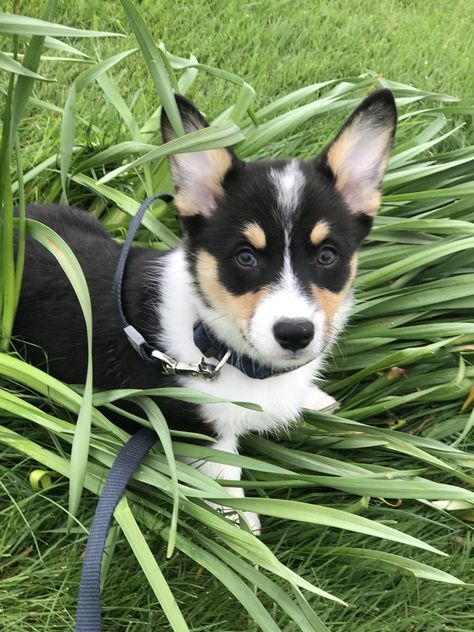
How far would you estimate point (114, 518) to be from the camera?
204 cm

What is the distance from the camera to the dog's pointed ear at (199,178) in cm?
223

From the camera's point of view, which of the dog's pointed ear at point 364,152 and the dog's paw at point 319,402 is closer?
the dog's pointed ear at point 364,152

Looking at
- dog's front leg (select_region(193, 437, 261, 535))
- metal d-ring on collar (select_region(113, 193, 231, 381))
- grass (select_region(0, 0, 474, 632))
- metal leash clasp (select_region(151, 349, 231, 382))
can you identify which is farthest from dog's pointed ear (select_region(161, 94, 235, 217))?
dog's front leg (select_region(193, 437, 261, 535))

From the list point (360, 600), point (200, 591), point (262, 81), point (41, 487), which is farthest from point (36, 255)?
point (262, 81)

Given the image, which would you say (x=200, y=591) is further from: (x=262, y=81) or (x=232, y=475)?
(x=262, y=81)

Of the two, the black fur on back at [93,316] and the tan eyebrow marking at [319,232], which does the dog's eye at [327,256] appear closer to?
the tan eyebrow marking at [319,232]

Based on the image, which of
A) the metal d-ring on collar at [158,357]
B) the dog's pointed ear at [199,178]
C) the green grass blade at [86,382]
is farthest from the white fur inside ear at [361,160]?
the green grass blade at [86,382]

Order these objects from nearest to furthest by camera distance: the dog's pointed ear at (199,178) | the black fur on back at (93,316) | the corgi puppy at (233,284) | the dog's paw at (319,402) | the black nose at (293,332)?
the black nose at (293,332) → the corgi puppy at (233,284) → the dog's pointed ear at (199,178) → the black fur on back at (93,316) → the dog's paw at (319,402)

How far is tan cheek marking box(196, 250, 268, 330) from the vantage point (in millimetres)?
2127

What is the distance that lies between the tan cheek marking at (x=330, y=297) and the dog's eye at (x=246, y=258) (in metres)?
0.21

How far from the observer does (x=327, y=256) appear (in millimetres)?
2227

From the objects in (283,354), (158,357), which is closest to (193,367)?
(158,357)

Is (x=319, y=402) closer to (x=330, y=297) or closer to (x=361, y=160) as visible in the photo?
(x=330, y=297)

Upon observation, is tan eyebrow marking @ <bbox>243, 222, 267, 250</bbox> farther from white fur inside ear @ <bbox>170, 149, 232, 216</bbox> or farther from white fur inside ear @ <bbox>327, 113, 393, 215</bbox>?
white fur inside ear @ <bbox>327, 113, 393, 215</bbox>
